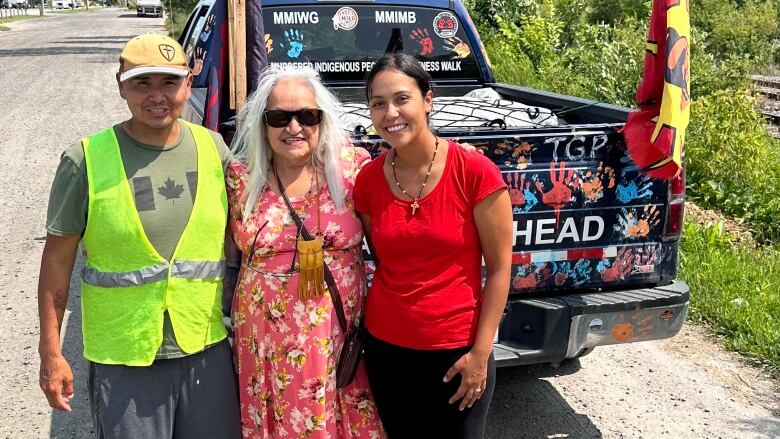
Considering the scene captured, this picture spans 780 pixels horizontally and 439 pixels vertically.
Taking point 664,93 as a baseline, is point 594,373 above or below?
below

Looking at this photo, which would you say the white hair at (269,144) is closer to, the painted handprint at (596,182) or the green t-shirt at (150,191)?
the green t-shirt at (150,191)

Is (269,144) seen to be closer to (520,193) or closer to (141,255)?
(141,255)

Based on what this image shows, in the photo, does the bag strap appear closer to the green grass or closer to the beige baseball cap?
the beige baseball cap

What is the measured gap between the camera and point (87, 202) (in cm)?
224

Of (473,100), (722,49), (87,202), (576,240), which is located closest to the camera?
(87,202)

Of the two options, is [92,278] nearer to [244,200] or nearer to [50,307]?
[50,307]

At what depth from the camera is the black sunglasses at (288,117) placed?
2508 millimetres

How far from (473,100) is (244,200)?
2.83 m

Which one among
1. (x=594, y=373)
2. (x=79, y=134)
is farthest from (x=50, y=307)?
(x=79, y=134)

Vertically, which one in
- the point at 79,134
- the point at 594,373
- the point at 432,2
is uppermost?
the point at 432,2

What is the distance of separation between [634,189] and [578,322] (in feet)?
2.13

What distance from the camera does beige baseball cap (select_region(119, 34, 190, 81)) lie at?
2273mm

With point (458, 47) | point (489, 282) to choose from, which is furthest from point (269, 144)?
point (458, 47)

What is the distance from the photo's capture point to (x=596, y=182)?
11.2 feet
